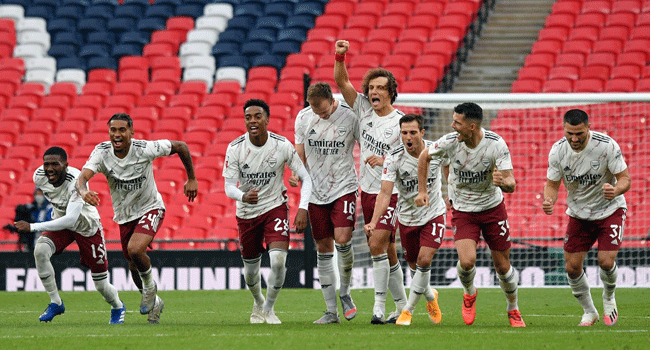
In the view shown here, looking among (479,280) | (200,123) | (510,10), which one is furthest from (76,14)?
(479,280)

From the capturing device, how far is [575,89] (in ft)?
63.9

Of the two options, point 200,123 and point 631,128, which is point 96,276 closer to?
point 631,128

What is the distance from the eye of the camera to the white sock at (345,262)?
9.89 meters

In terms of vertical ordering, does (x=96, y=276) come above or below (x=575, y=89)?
below

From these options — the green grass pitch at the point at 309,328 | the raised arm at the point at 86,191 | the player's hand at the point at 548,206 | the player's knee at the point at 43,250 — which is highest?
the raised arm at the point at 86,191

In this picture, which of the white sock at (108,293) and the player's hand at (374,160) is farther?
the white sock at (108,293)

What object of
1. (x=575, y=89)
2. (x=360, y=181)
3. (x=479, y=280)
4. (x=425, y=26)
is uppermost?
(x=425, y=26)

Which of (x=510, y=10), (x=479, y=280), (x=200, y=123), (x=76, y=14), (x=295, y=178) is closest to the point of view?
(x=295, y=178)

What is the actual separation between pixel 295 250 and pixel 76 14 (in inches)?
492

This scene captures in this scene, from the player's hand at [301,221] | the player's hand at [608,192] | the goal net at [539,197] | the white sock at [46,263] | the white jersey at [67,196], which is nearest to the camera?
the player's hand at [608,192]

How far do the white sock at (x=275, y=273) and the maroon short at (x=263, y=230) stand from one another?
125 mm

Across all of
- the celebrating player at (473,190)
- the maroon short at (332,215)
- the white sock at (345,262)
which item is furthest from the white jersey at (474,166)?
the white sock at (345,262)

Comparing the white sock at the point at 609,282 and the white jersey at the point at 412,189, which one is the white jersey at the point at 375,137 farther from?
the white sock at the point at 609,282

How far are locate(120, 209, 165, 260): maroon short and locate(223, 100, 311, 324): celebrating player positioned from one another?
84 centimetres
